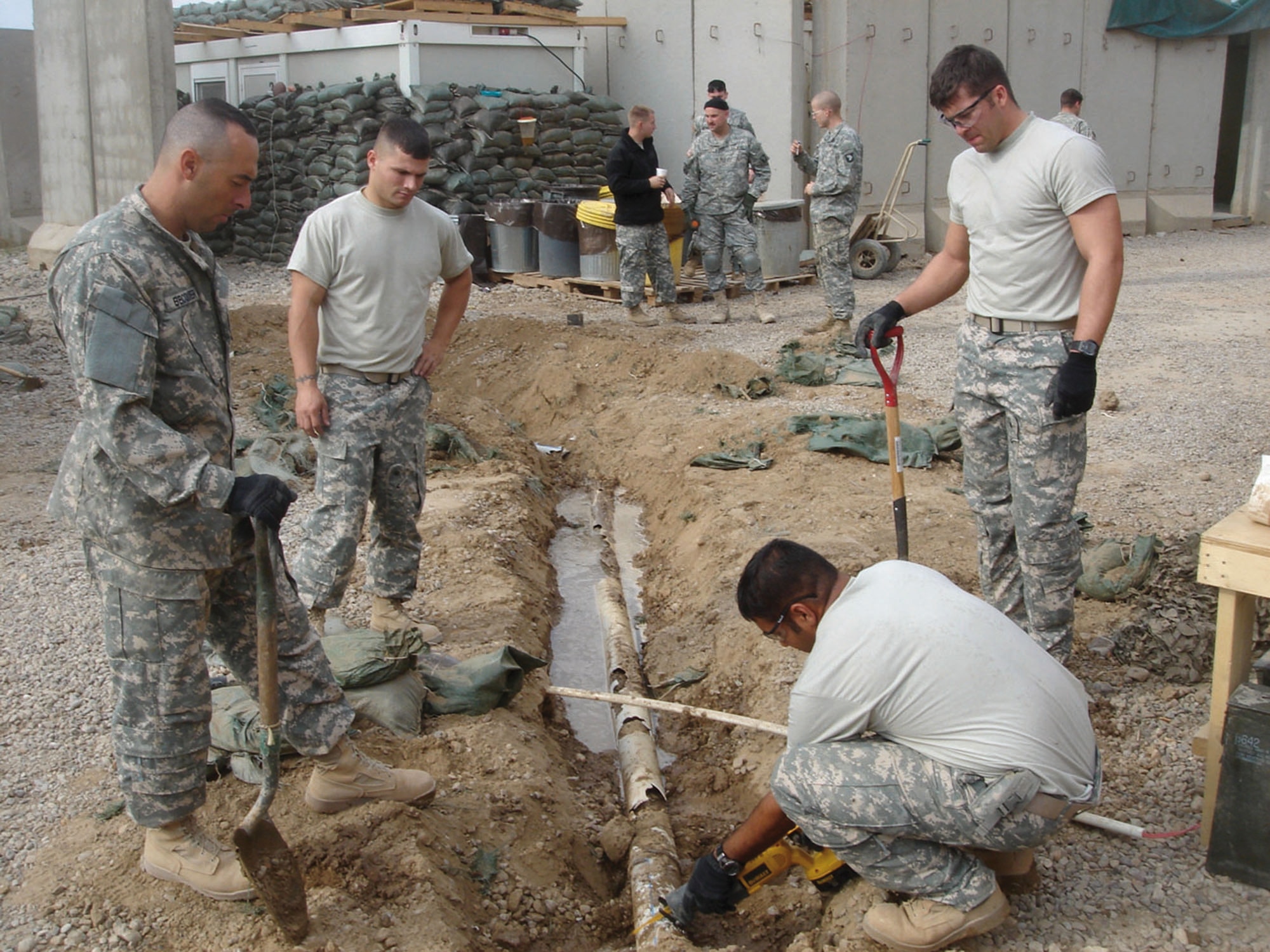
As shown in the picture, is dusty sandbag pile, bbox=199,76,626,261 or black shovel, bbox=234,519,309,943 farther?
dusty sandbag pile, bbox=199,76,626,261

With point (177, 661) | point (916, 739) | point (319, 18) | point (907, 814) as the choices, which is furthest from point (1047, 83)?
point (177, 661)

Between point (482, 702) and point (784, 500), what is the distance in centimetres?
258

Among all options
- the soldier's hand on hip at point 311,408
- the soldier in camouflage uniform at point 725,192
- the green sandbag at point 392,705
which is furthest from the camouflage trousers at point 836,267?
the green sandbag at point 392,705

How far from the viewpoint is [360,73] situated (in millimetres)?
14375

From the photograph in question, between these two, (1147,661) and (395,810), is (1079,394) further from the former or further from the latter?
(395,810)

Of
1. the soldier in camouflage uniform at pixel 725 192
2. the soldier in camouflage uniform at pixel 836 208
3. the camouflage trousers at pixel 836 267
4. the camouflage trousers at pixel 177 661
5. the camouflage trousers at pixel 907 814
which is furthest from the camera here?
the soldier in camouflage uniform at pixel 725 192

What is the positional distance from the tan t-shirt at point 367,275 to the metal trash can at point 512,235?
28.8 feet

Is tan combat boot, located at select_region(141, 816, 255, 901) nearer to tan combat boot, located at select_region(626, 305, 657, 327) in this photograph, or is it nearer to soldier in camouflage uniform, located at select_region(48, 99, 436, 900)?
soldier in camouflage uniform, located at select_region(48, 99, 436, 900)

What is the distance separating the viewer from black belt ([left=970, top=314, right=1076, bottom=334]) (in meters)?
3.59

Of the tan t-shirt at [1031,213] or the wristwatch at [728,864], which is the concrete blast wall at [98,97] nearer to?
the tan t-shirt at [1031,213]

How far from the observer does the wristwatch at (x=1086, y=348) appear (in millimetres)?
3354

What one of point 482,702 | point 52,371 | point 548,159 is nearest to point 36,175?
point 548,159

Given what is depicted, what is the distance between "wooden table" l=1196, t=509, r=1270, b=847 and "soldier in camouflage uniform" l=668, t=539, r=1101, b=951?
51cm

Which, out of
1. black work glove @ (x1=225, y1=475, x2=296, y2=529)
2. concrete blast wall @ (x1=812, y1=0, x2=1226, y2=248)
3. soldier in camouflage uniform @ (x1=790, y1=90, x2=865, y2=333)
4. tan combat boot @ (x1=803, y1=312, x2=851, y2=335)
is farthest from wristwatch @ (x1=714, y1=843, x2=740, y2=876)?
concrete blast wall @ (x1=812, y1=0, x2=1226, y2=248)
